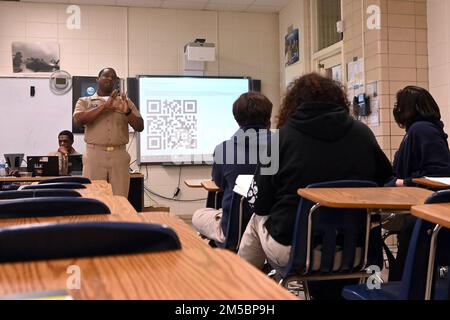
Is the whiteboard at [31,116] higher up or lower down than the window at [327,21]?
lower down

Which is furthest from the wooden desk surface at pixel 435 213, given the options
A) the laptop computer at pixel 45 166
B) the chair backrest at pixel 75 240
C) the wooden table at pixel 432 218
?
the laptop computer at pixel 45 166

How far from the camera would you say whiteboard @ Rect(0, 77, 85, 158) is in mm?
5953

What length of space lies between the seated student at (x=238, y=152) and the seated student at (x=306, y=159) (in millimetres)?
563

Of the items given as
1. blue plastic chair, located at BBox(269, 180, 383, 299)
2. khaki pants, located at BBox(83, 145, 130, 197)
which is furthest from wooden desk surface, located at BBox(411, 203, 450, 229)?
khaki pants, located at BBox(83, 145, 130, 197)

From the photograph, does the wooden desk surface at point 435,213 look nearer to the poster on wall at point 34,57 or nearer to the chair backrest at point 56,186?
the chair backrest at point 56,186

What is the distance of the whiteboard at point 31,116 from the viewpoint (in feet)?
19.5

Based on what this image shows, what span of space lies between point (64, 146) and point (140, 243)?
15.8 ft

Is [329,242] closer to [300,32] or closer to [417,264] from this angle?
[417,264]

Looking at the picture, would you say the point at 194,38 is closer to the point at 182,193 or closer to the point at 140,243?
the point at 182,193

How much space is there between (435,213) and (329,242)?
737mm

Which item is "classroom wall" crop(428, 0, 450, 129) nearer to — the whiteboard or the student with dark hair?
the student with dark hair

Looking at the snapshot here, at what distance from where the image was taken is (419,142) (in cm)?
287

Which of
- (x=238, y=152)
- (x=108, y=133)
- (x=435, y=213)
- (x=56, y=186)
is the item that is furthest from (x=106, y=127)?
(x=435, y=213)

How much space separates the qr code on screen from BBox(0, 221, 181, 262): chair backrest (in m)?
5.67
